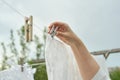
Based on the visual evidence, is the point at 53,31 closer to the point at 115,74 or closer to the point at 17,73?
the point at 17,73

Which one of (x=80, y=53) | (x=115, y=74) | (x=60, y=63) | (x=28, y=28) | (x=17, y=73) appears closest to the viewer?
(x=80, y=53)

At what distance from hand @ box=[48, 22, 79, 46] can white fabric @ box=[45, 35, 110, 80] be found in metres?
0.11

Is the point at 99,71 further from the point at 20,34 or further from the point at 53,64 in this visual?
the point at 20,34

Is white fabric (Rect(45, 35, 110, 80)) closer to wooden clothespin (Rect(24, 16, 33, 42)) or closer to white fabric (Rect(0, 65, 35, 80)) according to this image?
wooden clothespin (Rect(24, 16, 33, 42))

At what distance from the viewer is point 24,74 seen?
244cm

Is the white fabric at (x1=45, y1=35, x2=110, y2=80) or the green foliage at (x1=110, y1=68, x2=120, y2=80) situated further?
the green foliage at (x1=110, y1=68, x2=120, y2=80)

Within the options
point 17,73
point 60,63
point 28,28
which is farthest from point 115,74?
point 60,63

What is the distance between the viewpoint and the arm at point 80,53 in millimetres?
1255

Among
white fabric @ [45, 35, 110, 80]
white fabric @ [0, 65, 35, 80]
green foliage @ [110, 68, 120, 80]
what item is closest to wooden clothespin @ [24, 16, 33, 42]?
white fabric @ [45, 35, 110, 80]

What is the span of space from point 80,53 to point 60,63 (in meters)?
0.17

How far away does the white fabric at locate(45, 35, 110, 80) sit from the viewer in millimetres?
1364

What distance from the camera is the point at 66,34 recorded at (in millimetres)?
1267

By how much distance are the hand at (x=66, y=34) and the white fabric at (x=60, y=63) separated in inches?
4.2

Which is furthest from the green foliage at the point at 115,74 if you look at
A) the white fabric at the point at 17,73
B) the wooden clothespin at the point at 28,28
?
the wooden clothespin at the point at 28,28
